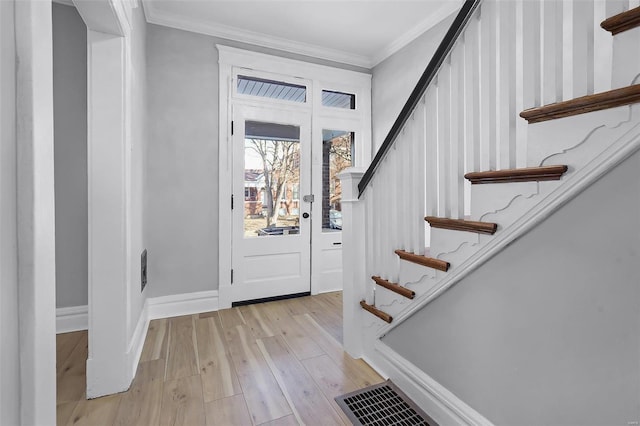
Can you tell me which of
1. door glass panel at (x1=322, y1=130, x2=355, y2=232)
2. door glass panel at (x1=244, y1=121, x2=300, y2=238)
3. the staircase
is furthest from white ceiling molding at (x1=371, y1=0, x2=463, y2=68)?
the staircase

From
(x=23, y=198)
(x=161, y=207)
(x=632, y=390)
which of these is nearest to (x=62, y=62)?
(x=161, y=207)

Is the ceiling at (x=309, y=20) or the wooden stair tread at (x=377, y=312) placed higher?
the ceiling at (x=309, y=20)

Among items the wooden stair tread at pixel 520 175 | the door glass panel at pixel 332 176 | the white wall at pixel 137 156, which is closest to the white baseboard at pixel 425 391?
the wooden stair tread at pixel 520 175

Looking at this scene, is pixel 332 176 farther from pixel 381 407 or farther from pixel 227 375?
pixel 381 407

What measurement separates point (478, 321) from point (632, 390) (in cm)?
48

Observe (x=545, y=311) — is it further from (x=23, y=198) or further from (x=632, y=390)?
(x=23, y=198)

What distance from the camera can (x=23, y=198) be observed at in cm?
67

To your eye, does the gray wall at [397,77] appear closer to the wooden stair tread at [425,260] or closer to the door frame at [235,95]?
the door frame at [235,95]

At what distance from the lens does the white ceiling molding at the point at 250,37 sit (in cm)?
276

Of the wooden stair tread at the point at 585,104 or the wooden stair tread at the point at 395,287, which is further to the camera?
the wooden stair tread at the point at 395,287

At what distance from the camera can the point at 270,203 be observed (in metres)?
3.25

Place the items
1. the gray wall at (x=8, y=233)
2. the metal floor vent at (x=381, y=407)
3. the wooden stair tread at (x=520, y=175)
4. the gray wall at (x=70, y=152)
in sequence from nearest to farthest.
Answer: the gray wall at (x=8, y=233) → the wooden stair tread at (x=520, y=175) → the metal floor vent at (x=381, y=407) → the gray wall at (x=70, y=152)

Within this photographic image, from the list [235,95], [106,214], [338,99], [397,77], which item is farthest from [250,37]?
[106,214]

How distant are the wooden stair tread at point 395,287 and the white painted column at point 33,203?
1401 millimetres
